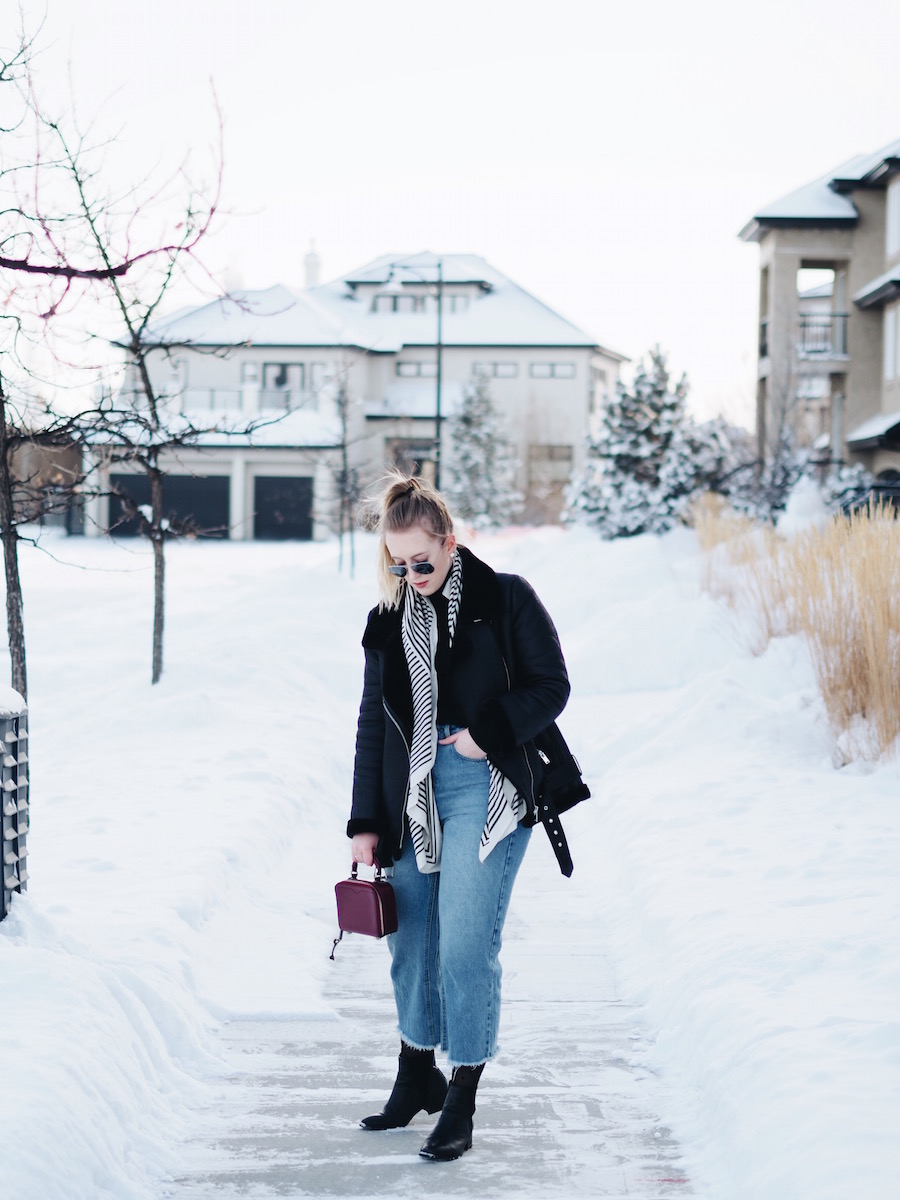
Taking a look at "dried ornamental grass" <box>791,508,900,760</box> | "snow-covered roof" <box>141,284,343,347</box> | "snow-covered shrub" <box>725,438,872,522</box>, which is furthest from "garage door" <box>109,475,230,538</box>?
"dried ornamental grass" <box>791,508,900,760</box>

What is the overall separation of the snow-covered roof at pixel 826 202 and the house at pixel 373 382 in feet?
51.4

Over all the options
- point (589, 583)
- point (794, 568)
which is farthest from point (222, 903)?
point (589, 583)

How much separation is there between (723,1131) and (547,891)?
3347mm

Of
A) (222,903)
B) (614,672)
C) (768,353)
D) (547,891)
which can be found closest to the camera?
(222,903)

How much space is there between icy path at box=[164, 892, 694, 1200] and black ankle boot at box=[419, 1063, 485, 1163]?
0.11 ft

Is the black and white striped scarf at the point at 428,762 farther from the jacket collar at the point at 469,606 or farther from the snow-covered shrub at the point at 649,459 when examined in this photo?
the snow-covered shrub at the point at 649,459

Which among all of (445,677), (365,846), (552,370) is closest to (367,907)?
(365,846)

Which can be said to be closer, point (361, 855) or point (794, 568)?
point (361, 855)

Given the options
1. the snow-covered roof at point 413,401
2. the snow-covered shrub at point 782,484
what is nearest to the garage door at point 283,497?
the snow-covered roof at point 413,401

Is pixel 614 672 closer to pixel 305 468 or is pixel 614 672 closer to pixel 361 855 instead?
pixel 361 855

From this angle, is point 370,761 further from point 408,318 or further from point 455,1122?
point 408,318

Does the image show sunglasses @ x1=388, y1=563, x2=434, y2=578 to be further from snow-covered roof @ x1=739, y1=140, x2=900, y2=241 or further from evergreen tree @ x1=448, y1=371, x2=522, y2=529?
evergreen tree @ x1=448, y1=371, x2=522, y2=529

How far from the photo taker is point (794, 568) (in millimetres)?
10219

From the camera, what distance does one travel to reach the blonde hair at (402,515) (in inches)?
154
